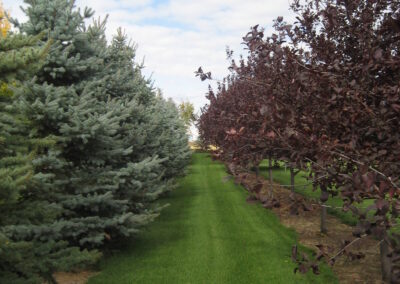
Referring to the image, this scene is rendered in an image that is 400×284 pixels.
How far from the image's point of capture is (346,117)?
4910 mm

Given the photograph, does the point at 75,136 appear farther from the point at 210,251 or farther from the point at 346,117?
the point at 346,117

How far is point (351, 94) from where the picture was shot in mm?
4602

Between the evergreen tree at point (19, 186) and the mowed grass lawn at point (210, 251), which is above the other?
the evergreen tree at point (19, 186)

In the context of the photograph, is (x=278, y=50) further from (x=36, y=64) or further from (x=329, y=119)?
(x=36, y=64)

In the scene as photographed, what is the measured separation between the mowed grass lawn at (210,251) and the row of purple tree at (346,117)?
89.5 inches

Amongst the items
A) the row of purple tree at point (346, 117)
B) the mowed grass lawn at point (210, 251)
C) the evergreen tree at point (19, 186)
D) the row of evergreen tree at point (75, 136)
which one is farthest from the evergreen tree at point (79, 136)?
the row of purple tree at point (346, 117)

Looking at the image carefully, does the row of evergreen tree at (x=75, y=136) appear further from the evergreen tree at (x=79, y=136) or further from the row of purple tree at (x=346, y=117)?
the row of purple tree at (x=346, y=117)

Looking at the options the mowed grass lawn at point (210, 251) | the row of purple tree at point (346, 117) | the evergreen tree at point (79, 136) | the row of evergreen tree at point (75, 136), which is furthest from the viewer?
the mowed grass lawn at point (210, 251)

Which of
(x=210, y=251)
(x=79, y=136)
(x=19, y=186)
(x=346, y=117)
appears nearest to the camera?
(x=19, y=186)

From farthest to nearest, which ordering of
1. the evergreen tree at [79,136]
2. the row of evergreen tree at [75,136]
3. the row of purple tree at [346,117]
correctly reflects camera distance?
the evergreen tree at [79,136], the row of evergreen tree at [75,136], the row of purple tree at [346,117]

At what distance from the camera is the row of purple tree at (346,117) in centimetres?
308

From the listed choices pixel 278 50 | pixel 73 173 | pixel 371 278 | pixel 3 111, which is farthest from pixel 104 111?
pixel 371 278

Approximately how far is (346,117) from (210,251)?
17.5ft

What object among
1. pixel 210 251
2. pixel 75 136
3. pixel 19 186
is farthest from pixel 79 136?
pixel 210 251
